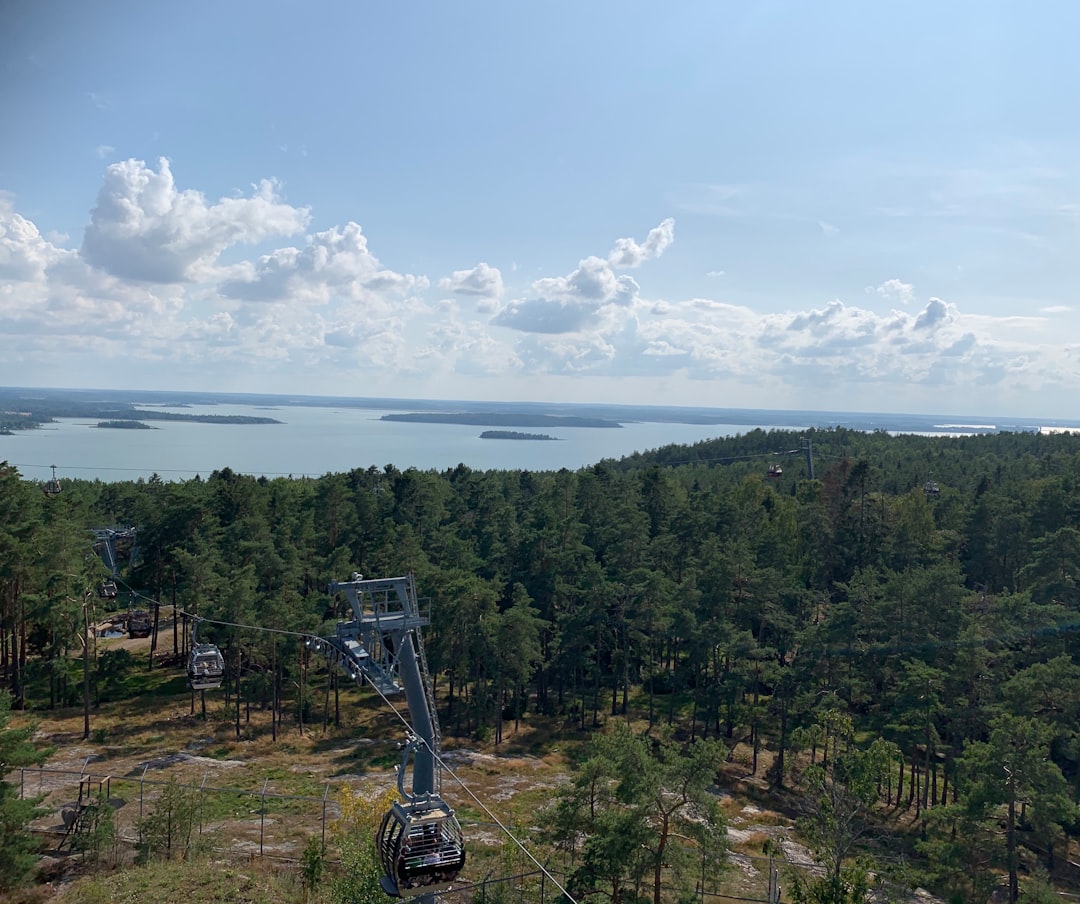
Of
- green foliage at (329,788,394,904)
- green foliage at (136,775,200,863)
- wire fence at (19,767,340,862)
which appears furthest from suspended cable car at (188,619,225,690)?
green foliage at (329,788,394,904)

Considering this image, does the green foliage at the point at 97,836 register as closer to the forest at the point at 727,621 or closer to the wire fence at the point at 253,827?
the wire fence at the point at 253,827

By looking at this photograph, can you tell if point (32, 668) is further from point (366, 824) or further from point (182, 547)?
point (366, 824)

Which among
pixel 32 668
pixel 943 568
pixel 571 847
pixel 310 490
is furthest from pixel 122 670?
pixel 943 568

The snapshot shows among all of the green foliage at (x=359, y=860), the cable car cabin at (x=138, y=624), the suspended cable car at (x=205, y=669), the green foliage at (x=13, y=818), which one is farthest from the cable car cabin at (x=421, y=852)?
the cable car cabin at (x=138, y=624)

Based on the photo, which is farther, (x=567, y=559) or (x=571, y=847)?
(x=567, y=559)

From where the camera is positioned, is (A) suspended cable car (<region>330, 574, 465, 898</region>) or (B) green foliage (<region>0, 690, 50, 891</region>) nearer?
(A) suspended cable car (<region>330, 574, 465, 898</region>)

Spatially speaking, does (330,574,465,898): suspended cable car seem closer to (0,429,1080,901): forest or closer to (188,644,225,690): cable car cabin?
(0,429,1080,901): forest
